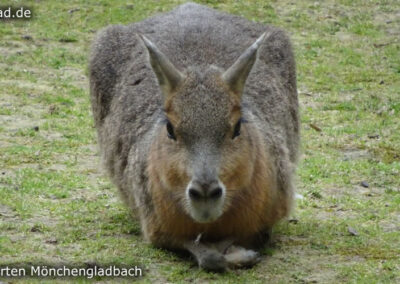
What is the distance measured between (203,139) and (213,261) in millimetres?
951

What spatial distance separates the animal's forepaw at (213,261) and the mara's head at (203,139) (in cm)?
48

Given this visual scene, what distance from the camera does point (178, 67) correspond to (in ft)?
22.6

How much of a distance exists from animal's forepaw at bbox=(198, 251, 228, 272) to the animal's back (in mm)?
758

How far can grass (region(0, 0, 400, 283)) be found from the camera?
645cm

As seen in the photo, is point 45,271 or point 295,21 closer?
point 45,271

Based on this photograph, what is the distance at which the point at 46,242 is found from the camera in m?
6.66

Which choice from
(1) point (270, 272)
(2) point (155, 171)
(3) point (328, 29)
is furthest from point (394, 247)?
(3) point (328, 29)

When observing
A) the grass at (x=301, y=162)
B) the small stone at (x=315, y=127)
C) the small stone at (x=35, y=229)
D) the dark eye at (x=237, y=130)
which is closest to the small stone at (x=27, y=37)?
the grass at (x=301, y=162)

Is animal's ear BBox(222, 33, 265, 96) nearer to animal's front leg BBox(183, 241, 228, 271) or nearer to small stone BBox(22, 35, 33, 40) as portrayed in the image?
animal's front leg BBox(183, 241, 228, 271)

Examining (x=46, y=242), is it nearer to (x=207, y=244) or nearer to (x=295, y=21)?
(x=207, y=244)

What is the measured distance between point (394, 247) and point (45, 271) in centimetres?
253

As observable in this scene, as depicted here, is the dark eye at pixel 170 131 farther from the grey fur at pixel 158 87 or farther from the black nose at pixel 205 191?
the black nose at pixel 205 191

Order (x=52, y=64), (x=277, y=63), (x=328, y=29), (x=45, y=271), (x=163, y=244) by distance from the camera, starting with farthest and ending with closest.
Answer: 1. (x=328, y=29)
2. (x=52, y=64)
3. (x=277, y=63)
4. (x=163, y=244)
5. (x=45, y=271)

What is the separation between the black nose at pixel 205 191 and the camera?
536cm
